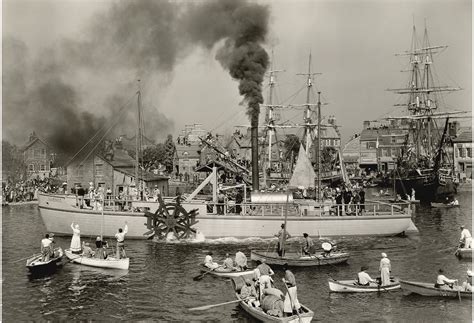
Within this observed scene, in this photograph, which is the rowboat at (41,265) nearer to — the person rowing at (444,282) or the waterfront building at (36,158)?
the person rowing at (444,282)

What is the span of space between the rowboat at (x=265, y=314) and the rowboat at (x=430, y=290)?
21.6ft

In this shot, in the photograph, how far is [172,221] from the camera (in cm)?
3631

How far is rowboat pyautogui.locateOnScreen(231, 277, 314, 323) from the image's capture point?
17844 millimetres

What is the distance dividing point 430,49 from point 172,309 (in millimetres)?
77539

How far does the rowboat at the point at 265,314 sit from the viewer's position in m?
17.8

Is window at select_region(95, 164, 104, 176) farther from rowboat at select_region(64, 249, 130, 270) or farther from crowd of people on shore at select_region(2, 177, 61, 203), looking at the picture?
rowboat at select_region(64, 249, 130, 270)

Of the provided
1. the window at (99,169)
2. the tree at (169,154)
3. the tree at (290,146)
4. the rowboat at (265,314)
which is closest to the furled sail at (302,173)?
the rowboat at (265,314)

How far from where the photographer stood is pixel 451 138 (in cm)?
10538

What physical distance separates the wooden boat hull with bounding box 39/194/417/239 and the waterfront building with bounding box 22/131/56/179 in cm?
5295

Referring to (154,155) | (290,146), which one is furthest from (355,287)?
(154,155)

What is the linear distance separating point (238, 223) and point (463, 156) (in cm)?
8099

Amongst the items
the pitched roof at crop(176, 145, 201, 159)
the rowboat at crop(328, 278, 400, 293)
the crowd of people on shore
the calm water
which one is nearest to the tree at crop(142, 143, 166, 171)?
the pitched roof at crop(176, 145, 201, 159)

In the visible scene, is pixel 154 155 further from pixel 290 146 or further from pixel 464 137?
pixel 464 137

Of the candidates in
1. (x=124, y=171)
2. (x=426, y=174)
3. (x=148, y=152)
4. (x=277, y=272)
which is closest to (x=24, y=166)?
(x=124, y=171)
